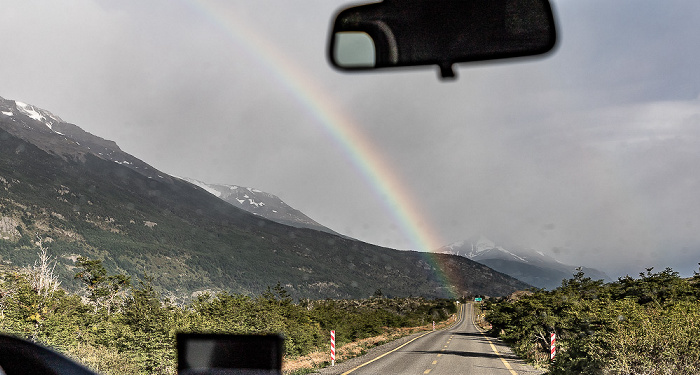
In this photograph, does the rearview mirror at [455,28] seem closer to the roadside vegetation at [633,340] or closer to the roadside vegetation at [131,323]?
the roadside vegetation at [633,340]

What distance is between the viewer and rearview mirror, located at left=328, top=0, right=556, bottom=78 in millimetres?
3211

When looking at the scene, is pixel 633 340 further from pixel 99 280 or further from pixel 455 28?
pixel 99 280

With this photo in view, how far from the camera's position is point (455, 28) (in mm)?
3350

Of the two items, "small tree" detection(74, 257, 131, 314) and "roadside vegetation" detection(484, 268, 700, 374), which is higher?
"small tree" detection(74, 257, 131, 314)

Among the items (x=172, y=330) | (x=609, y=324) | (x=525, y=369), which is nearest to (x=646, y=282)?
(x=525, y=369)

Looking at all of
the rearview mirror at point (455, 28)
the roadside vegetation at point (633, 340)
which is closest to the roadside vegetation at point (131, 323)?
the roadside vegetation at point (633, 340)

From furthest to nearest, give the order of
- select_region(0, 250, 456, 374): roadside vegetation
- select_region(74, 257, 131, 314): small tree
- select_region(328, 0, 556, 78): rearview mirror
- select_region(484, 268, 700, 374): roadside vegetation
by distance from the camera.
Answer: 1. select_region(74, 257, 131, 314): small tree
2. select_region(0, 250, 456, 374): roadside vegetation
3. select_region(484, 268, 700, 374): roadside vegetation
4. select_region(328, 0, 556, 78): rearview mirror

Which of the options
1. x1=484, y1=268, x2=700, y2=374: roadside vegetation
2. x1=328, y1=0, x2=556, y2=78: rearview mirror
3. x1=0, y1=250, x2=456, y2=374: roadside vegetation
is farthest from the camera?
x1=0, y1=250, x2=456, y2=374: roadside vegetation

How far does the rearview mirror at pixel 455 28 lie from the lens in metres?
3.21

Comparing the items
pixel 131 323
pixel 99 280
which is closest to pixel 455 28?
pixel 131 323

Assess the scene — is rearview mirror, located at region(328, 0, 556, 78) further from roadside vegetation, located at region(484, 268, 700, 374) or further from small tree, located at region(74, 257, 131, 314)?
small tree, located at region(74, 257, 131, 314)

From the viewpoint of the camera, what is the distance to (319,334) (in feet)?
89.0

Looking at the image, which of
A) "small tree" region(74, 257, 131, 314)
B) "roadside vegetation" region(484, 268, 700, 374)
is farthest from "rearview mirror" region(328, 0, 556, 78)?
"small tree" region(74, 257, 131, 314)

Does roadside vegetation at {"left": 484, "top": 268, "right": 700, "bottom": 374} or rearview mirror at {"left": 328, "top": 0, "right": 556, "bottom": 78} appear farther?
A: roadside vegetation at {"left": 484, "top": 268, "right": 700, "bottom": 374}
